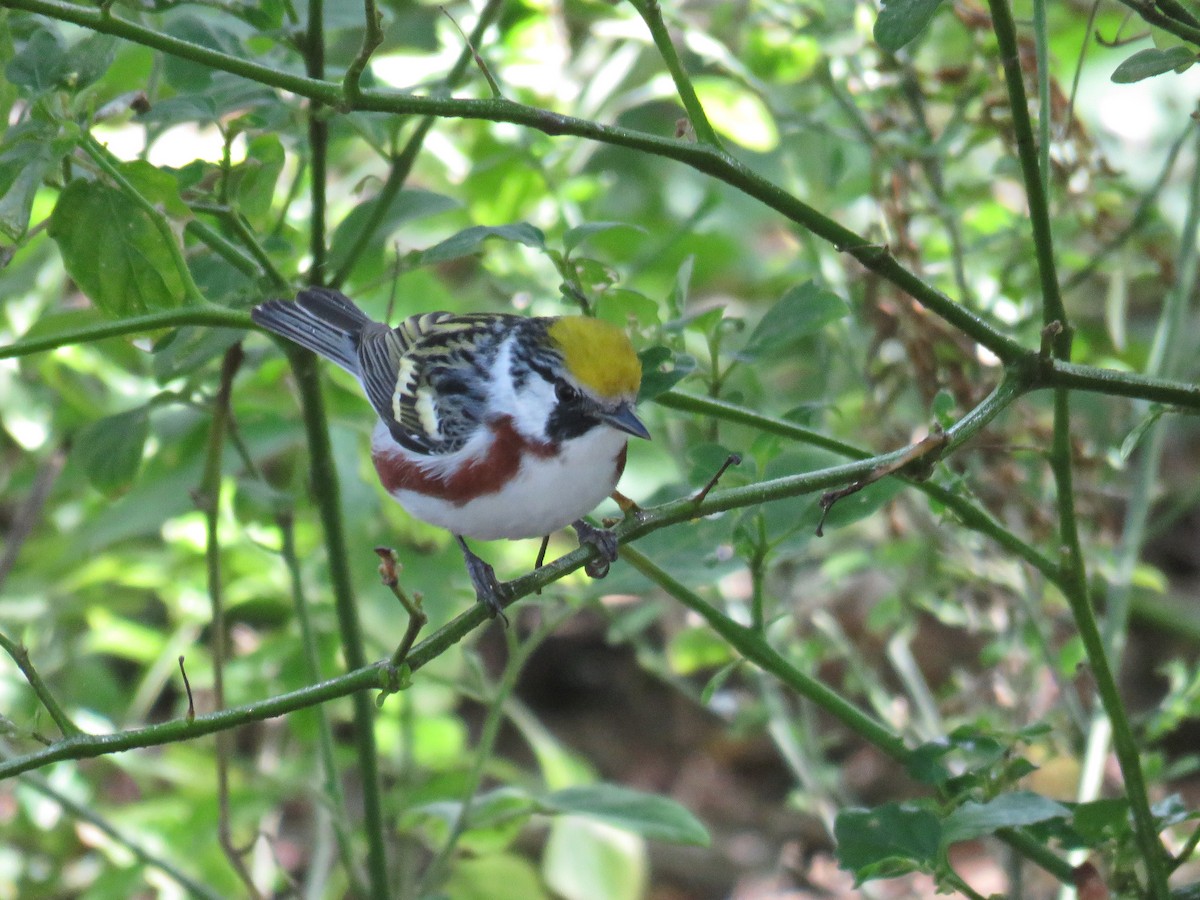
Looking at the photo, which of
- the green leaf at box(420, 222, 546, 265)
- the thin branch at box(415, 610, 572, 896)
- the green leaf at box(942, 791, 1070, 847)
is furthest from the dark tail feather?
the green leaf at box(942, 791, 1070, 847)

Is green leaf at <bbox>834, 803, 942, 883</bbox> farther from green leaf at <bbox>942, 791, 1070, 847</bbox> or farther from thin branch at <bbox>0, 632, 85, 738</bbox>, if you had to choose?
thin branch at <bbox>0, 632, 85, 738</bbox>

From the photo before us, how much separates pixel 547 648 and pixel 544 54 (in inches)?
120

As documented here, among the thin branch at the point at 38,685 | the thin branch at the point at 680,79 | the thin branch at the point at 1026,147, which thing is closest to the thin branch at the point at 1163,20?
the thin branch at the point at 1026,147

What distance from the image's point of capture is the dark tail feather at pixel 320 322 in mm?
2111

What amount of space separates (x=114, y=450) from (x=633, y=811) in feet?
3.78

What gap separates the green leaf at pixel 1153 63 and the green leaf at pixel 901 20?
0.24 m

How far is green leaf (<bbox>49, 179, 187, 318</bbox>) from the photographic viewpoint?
1.85 m

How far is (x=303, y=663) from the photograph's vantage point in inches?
134

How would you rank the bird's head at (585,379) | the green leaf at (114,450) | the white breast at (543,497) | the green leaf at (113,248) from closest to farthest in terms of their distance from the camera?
the green leaf at (113,248) → the bird's head at (585,379) → the white breast at (543,497) → the green leaf at (114,450)

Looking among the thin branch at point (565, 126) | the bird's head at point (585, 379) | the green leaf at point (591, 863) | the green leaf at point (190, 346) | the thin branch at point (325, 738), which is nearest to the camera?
the thin branch at point (565, 126)

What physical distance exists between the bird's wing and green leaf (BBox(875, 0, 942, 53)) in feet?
4.08

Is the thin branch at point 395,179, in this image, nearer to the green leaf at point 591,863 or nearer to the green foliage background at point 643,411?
the green foliage background at point 643,411

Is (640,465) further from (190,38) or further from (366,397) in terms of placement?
(190,38)

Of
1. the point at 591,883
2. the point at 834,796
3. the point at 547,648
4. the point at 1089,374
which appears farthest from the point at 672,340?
the point at 547,648
